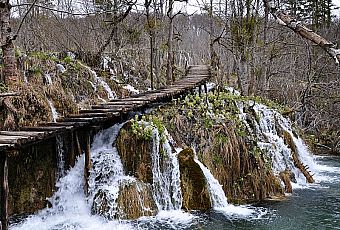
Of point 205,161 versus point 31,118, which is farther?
point 205,161

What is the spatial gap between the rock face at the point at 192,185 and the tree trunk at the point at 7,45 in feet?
14.6

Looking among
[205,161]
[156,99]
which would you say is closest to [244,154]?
[205,161]

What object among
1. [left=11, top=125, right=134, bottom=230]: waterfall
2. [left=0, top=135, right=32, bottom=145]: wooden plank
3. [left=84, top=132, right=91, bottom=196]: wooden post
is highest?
[left=0, top=135, right=32, bottom=145]: wooden plank

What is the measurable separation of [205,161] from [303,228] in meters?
3.19

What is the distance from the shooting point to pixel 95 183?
31.7 feet

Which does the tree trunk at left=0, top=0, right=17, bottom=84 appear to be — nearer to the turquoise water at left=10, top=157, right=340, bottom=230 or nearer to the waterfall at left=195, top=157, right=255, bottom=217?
the turquoise water at left=10, top=157, right=340, bottom=230

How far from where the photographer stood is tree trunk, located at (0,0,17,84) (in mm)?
9672

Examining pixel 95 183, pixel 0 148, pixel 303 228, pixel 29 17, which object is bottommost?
pixel 303 228

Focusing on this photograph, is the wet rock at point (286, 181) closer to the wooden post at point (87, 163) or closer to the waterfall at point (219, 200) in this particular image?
the waterfall at point (219, 200)

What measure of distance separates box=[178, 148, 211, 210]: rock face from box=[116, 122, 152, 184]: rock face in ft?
2.90

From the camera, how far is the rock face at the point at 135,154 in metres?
9.94

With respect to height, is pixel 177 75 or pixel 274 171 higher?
pixel 177 75

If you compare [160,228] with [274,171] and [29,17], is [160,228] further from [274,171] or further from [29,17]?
[29,17]

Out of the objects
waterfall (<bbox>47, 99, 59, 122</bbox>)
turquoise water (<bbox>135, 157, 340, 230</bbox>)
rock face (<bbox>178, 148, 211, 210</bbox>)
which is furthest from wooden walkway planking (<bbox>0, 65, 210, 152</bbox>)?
turquoise water (<bbox>135, 157, 340, 230</bbox>)
